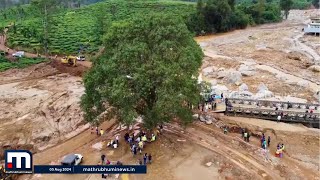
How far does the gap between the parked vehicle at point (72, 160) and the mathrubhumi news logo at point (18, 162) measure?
8.92 feet

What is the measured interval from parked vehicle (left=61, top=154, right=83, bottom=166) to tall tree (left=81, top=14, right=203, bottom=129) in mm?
3657

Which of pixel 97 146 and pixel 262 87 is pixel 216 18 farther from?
pixel 97 146

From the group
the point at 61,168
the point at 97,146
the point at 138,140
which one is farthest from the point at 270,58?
the point at 61,168

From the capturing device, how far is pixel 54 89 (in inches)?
2066

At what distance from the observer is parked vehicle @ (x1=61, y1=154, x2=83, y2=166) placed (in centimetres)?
3173

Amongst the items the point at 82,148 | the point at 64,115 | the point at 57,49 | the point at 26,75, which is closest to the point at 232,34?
the point at 57,49

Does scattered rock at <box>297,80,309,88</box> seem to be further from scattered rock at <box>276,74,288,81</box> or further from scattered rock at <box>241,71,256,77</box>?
scattered rock at <box>241,71,256,77</box>

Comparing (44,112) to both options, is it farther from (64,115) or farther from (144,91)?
(144,91)

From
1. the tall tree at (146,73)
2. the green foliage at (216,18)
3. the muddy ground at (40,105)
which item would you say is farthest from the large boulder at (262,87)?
the green foliage at (216,18)

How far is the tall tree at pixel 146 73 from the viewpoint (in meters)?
32.2

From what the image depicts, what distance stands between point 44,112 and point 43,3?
107 ft

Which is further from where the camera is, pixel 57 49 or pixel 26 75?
pixel 57 49

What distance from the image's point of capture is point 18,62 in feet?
209

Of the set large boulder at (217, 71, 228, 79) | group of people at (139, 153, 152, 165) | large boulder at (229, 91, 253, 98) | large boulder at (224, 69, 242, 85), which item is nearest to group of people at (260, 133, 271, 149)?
group of people at (139, 153, 152, 165)
